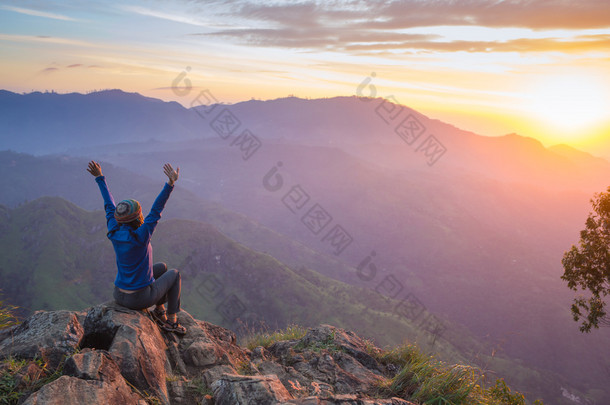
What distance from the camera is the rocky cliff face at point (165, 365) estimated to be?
4398 millimetres

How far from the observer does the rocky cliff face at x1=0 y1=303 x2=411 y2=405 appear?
4.40 meters

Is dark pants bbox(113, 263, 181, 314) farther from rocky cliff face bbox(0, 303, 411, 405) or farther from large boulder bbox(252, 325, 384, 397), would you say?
large boulder bbox(252, 325, 384, 397)

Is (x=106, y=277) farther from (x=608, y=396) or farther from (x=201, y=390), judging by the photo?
(x=608, y=396)

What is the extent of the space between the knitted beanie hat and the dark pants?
1.50 m

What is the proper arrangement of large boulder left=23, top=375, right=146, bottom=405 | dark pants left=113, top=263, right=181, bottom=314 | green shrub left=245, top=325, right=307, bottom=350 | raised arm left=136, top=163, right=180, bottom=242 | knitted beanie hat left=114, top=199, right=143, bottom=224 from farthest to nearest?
green shrub left=245, top=325, right=307, bottom=350 < dark pants left=113, top=263, right=181, bottom=314 < raised arm left=136, top=163, right=180, bottom=242 < knitted beanie hat left=114, top=199, right=143, bottom=224 < large boulder left=23, top=375, right=146, bottom=405

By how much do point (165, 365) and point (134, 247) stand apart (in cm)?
228

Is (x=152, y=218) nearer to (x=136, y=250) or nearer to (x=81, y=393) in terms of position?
(x=136, y=250)

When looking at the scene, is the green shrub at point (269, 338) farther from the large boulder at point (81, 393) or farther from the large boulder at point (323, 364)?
the large boulder at point (81, 393)

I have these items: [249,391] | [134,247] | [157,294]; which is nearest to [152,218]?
[134,247]

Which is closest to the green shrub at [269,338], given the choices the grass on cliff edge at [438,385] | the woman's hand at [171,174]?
the grass on cliff edge at [438,385]

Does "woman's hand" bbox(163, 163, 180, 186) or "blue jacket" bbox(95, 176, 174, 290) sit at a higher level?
"woman's hand" bbox(163, 163, 180, 186)

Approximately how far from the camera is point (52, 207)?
14925 centimetres

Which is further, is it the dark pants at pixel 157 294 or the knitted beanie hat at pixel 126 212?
the dark pants at pixel 157 294

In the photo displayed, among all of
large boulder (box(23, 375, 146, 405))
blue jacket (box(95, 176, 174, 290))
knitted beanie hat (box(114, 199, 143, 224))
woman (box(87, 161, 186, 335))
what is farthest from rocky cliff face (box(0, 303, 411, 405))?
knitted beanie hat (box(114, 199, 143, 224))
